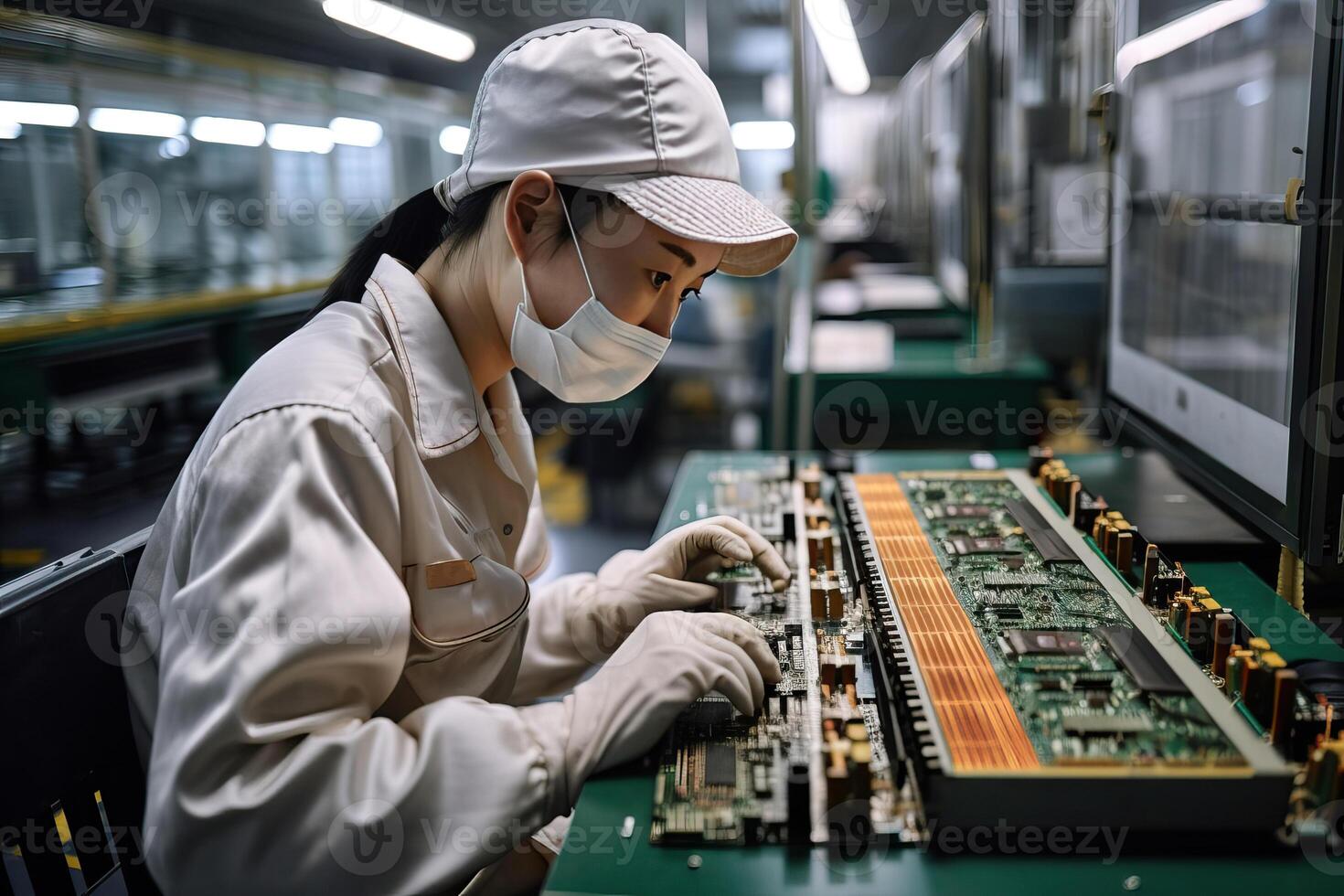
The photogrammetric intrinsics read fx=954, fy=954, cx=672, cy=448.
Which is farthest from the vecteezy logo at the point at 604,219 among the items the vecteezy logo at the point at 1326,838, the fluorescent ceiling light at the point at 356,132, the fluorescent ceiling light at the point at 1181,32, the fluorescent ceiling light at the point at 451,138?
the fluorescent ceiling light at the point at 356,132

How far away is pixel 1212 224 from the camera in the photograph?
1.72 m

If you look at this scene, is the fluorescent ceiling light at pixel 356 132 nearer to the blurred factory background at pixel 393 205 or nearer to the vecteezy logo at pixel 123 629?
the blurred factory background at pixel 393 205

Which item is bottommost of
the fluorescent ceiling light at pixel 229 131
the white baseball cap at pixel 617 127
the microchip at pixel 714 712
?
the microchip at pixel 714 712

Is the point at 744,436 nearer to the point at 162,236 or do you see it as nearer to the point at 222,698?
the point at 162,236

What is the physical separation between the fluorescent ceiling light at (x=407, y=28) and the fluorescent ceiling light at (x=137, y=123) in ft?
2.54

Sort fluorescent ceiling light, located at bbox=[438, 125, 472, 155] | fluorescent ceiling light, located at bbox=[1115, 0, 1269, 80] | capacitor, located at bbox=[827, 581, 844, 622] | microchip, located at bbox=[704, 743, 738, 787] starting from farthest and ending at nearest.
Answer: fluorescent ceiling light, located at bbox=[438, 125, 472, 155] → fluorescent ceiling light, located at bbox=[1115, 0, 1269, 80] → capacitor, located at bbox=[827, 581, 844, 622] → microchip, located at bbox=[704, 743, 738, 787]

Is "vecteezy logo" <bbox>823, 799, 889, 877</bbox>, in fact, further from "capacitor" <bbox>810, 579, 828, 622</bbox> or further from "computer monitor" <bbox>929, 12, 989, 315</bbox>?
"computer monitor" <bbox>929, 12, 989, 315</bbox>
